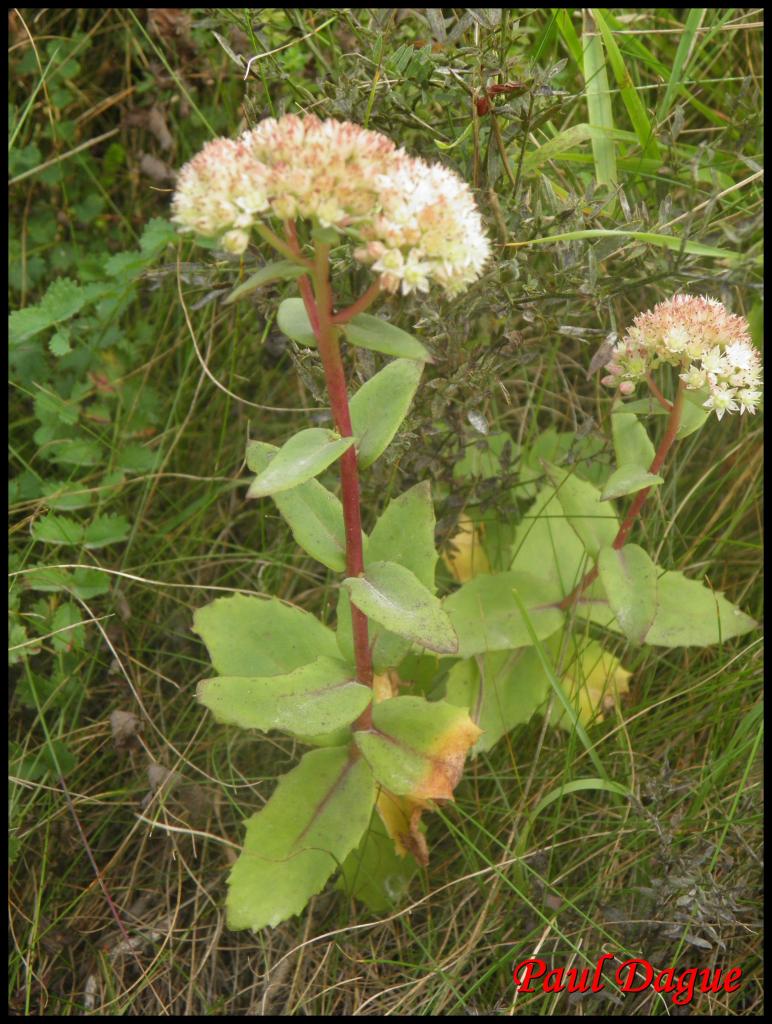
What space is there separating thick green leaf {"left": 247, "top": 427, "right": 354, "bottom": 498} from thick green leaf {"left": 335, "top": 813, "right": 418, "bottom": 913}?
1.12 meters

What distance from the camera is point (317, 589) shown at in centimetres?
265

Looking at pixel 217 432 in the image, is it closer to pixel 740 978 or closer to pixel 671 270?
pixel 671 270

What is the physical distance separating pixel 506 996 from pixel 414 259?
1.68 metres

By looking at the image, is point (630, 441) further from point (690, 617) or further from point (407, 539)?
point (407, 539)

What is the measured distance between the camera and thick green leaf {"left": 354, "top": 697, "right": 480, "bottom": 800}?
199 centimetres

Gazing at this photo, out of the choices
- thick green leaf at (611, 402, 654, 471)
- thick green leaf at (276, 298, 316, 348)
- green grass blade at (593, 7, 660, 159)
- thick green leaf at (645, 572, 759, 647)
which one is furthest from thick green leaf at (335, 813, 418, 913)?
green grass blade at (593, 7, 660, 159)

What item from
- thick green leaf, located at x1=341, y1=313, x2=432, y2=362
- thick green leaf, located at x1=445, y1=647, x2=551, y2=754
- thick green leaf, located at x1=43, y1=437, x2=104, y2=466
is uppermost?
thick green leaf, located at x1=341, y1=313, x2=432, y2=362

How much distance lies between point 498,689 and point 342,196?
138 cm

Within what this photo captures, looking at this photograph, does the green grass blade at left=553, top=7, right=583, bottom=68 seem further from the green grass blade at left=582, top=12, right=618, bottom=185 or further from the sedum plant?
the sedum plant

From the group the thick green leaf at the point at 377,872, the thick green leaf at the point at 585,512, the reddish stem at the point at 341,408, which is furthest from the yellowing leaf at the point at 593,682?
the reddish stem at the point at 341,408

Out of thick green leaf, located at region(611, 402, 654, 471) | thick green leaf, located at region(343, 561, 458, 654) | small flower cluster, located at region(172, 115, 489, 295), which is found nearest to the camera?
small flower cluster, located at region(172, 115, 489, 295)

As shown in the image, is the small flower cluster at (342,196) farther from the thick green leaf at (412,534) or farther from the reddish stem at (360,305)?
the thick green leaf at (412,534)

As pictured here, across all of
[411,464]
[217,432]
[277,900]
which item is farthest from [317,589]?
[277,900]

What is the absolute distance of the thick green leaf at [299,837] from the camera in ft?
6.72
